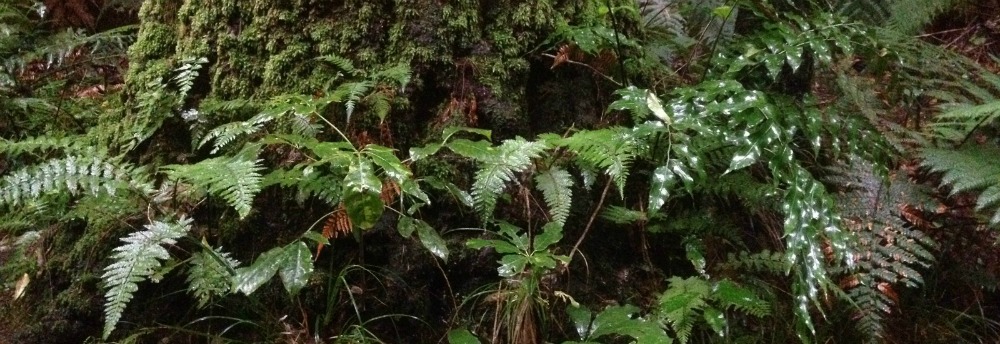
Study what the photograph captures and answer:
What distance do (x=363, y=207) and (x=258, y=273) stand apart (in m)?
0.31

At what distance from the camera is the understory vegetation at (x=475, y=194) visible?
1.74m

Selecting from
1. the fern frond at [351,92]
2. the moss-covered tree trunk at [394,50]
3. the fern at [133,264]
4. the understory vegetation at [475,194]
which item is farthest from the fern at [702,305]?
the fern at [133,264]

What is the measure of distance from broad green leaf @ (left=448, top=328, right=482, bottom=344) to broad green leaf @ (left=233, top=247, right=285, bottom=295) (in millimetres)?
455

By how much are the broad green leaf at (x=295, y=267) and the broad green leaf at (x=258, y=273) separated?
0.05 ft

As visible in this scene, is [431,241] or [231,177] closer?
[231,177]

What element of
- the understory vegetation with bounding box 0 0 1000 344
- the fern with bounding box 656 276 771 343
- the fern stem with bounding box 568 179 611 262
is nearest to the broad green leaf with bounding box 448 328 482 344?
the understory vegetation with bounding box 0 0 1000 344

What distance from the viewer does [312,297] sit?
186 cm

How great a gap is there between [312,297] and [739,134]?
1.27 m

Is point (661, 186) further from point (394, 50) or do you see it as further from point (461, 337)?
point (394, 50)

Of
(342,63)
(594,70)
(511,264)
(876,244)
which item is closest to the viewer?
(511,264)

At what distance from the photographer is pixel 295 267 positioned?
160cm

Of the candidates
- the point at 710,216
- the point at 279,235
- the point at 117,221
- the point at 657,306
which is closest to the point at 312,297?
the point at 279,235

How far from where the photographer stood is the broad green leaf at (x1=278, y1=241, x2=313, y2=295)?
1575 mm

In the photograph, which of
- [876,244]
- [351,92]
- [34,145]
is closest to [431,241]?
[351,92]
